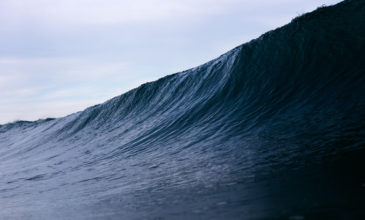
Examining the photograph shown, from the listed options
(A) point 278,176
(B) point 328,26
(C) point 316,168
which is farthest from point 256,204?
(B) point 328,26

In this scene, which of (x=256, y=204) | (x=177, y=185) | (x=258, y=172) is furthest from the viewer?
(x=177, y=185)

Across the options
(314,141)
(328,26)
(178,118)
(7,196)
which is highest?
(328,26)

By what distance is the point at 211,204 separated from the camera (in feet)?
9.53

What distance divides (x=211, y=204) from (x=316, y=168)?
1.10m

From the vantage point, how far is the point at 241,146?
503cm

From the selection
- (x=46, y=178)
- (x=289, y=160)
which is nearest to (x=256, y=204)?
(x=289, y=160)

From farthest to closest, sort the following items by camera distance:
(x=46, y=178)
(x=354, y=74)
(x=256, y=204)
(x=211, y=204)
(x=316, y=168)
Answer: (x=354, y=74), (x=46, y=178), (x=316, y=168), (x=211, y=204), (x=256, y=204)

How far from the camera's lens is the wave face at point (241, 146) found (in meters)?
2.88

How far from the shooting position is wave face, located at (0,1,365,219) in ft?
9.46

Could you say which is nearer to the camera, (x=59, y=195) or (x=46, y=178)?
(x=59, y=195)

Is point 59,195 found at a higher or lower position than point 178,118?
lower

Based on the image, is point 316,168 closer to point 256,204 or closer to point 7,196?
point 256,204

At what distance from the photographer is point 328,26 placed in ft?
30.0

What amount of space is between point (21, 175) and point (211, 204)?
5345 millimetres
